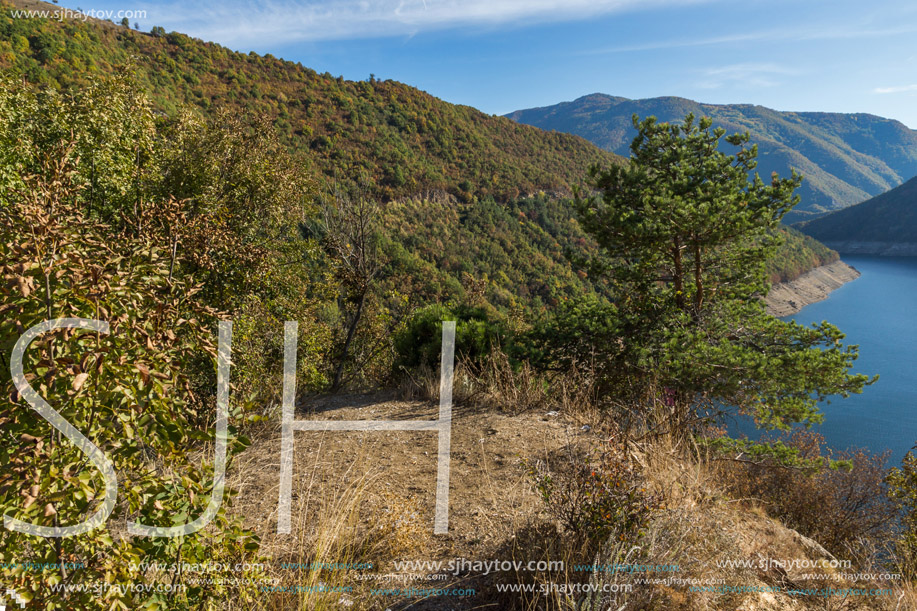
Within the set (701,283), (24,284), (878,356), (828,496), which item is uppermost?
(24,284)

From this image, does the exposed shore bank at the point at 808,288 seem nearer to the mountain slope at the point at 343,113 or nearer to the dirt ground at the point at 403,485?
the mountain slope at the point at 343,113

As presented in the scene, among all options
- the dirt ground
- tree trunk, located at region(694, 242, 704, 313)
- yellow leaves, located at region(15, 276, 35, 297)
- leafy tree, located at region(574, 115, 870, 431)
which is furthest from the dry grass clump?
yellow leaves, located at region(15, 276, 35, 297)

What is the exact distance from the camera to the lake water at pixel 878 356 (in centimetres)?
2695

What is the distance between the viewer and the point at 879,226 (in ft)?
301

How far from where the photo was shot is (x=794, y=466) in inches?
314

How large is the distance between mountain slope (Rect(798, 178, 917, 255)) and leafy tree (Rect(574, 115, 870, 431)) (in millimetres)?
105815

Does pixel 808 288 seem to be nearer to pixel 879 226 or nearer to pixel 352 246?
pixel 879 226

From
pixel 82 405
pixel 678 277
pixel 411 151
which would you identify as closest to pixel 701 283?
pixel 678 277

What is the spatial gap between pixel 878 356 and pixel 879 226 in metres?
70.9

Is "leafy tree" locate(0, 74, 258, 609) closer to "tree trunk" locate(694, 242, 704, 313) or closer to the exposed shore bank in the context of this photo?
"tree trunk" locate(694, 242, 704, 313)

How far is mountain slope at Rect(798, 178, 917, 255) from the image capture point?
283 ft

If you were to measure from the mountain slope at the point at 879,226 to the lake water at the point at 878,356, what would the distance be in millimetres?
8558

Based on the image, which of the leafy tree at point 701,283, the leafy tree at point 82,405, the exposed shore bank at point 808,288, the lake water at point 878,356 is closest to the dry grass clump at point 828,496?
the lake water at point 878,356

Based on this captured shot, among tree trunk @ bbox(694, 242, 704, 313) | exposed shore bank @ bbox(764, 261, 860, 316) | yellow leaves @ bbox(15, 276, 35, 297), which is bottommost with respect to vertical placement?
exposed shore bank @ bbox(764, 261, 860, 316)
